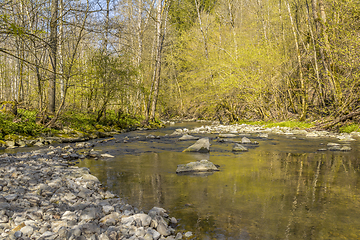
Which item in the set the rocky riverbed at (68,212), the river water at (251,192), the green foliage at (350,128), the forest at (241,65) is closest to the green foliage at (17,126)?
the forest at (241,65)

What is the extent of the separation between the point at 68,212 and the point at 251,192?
8.18 ft

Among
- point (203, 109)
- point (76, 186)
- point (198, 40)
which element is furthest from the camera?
point (203, 109)

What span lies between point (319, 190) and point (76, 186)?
3.63 metres

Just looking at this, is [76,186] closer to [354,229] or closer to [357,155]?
[354,229]

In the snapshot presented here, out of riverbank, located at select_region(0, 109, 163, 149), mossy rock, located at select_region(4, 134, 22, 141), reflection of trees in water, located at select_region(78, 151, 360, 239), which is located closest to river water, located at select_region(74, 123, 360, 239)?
reflection of trees in water, located at select_region(78, 151, 360, 239)

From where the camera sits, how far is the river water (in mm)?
2688

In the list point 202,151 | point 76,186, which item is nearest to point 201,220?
point 76,186

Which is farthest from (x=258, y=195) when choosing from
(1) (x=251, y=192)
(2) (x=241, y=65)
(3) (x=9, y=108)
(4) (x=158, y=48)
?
(4) (x=158, y=48)

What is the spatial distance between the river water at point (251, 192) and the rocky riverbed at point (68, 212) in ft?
1.00

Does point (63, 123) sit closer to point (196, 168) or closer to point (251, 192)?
point (196, 168)

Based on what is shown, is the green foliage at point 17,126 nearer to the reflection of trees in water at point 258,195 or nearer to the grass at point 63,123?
the grass at point 63,123

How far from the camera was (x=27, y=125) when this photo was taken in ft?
31.7

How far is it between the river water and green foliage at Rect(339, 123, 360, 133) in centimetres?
454

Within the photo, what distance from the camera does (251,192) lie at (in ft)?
12.5
